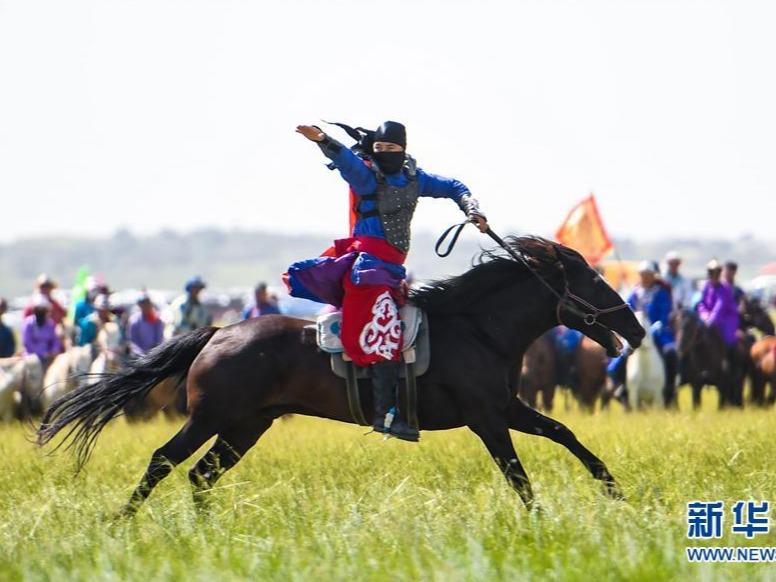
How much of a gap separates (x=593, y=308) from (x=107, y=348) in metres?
10.5

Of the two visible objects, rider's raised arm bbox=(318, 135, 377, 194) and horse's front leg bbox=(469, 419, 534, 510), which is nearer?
horse's front leg bbox=(469, 419, 534, 510)

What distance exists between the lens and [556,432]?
9.41m

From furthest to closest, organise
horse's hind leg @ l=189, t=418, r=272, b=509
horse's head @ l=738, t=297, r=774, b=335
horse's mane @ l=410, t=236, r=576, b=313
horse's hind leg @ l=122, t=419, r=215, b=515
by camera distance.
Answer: horse's head @ l=738, t=297, r=774, b=335
horse's mane @ l=410, t=236, r=576, b=313
horse's hind leg @ l=189, t=418, r=272, b=509
horse's hind leg @ l=122, t=419, r=215, b=515

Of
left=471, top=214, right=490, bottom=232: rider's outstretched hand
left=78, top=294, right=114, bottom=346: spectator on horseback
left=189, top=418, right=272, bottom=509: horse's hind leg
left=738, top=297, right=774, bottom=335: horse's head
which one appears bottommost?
left=738, top=297, right=774, bottom=335: horse's head

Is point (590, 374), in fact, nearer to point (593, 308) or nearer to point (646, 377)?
point (646, 377)

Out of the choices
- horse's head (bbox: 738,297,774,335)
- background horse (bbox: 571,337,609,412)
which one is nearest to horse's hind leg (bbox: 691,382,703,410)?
background horse (bbox: 571,337,609,412)

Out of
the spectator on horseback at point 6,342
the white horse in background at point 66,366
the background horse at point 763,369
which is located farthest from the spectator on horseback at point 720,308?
the spectator on horseback at point 6,342

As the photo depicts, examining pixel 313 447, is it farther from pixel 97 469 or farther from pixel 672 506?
pixel 672 506

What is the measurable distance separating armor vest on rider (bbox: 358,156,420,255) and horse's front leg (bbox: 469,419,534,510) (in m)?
1.22

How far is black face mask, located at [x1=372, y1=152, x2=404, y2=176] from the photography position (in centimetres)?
952

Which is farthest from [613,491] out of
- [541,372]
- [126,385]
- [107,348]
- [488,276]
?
[541,372]

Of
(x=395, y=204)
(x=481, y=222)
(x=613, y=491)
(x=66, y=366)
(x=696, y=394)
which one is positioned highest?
(x=395, y=204)

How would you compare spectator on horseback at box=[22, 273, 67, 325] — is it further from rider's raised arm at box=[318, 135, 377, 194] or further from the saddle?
rider's raised arm at box=[318, 135, 377, 194]

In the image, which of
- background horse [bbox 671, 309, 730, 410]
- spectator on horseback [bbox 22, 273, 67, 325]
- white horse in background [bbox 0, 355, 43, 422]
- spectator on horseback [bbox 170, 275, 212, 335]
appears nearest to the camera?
white horse in background [bbox 0, 355, 43, 422]
